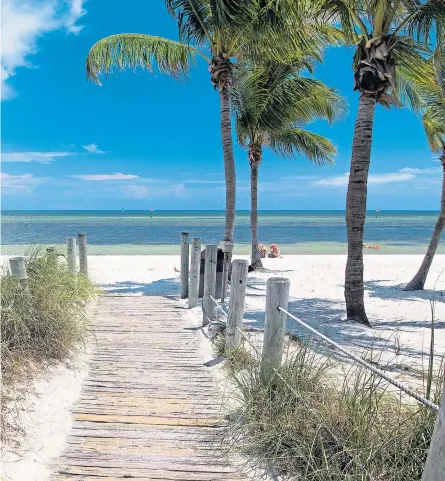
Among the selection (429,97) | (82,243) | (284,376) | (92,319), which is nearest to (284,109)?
(429,97)

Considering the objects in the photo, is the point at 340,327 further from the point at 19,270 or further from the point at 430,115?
the point at 430,115

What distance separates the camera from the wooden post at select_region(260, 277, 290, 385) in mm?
3768

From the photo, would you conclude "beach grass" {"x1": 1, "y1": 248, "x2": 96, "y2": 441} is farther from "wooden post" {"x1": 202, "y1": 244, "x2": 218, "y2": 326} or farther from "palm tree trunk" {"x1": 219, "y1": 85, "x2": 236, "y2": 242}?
"palm tree trunk" {"x1": 219, "y1": 85, "x2": 236, "y2": 242}

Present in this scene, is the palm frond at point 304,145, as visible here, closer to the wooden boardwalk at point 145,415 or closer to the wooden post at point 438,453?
the wooden boardwalk at point 145,415

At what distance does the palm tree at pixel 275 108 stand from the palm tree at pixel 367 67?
181 inches

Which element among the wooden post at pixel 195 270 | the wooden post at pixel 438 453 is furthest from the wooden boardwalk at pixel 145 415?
the wooden post at pixel 438 453

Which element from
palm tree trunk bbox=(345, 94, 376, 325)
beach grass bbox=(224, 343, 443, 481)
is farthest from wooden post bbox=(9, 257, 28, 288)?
palm tree trunk bbox=(345, 94, 376, 325)

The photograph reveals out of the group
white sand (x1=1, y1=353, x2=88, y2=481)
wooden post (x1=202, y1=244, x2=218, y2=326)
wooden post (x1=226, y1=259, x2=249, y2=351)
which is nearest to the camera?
white sand (x1=1, y1=353, x2=88, y2=481)

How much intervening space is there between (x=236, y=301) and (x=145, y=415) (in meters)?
1.71

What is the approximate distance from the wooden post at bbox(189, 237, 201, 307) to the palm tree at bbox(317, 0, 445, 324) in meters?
2.72

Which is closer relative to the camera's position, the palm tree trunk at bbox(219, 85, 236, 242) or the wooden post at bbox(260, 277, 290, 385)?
the wooden post at bbox(260, 277, 290, 385)

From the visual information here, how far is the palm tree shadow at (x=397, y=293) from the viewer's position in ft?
35.7

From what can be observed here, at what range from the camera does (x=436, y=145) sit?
41.1 feet

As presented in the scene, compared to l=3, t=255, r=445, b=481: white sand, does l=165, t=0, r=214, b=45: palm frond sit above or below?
above
